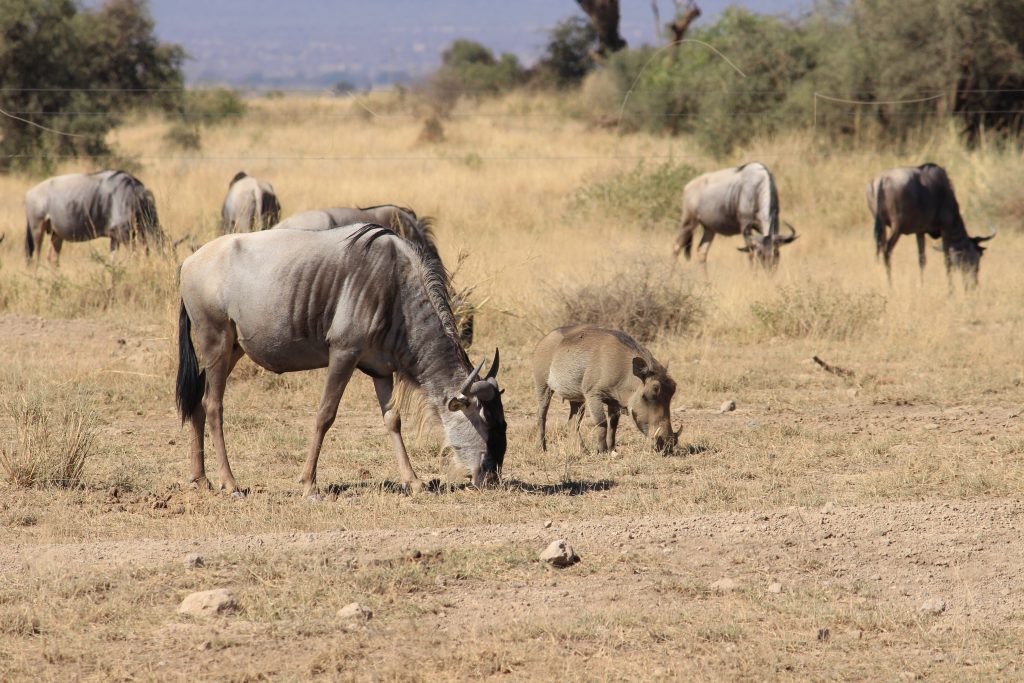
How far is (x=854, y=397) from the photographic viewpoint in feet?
32.9

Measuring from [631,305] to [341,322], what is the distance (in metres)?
5.68

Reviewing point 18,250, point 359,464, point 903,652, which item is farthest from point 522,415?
point 18,250

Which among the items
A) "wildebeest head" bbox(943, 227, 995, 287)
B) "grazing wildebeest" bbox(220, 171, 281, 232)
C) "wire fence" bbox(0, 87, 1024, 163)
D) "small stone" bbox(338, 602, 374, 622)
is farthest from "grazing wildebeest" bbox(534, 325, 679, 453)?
"wire fence" bbox(0, 87, 1024, 163)

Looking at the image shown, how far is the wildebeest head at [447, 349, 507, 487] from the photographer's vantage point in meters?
7.13

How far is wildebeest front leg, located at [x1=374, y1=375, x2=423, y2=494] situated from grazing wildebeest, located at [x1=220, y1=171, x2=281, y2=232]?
7.95 meters

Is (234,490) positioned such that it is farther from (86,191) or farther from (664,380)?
(86,191)

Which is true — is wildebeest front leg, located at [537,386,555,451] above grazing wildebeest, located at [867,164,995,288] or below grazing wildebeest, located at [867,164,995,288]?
below

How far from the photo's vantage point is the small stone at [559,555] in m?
5.85

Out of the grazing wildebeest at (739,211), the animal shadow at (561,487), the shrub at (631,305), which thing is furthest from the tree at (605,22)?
the animal shadow at (561,487)

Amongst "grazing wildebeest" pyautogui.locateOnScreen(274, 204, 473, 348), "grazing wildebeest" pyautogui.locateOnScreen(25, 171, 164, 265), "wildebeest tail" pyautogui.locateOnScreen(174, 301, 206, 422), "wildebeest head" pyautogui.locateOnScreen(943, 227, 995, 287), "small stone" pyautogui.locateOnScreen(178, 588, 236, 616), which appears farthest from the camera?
"grazing wildebeest" pyautogui.locateOnScreen(25, 171, 164, 265)

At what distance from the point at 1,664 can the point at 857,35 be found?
2292 centimetres

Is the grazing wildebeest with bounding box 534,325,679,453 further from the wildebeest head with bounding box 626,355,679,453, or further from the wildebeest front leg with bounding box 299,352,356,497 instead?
the wildebeest front leg with bounding box 299,352,356,497

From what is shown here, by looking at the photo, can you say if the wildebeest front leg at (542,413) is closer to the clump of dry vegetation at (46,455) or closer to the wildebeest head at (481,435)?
the wildebeest head at (481,435)

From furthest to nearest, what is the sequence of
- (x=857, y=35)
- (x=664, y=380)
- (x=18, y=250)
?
(x=857, y=35)
(x=18, y=250)
(x=664, y=380)
